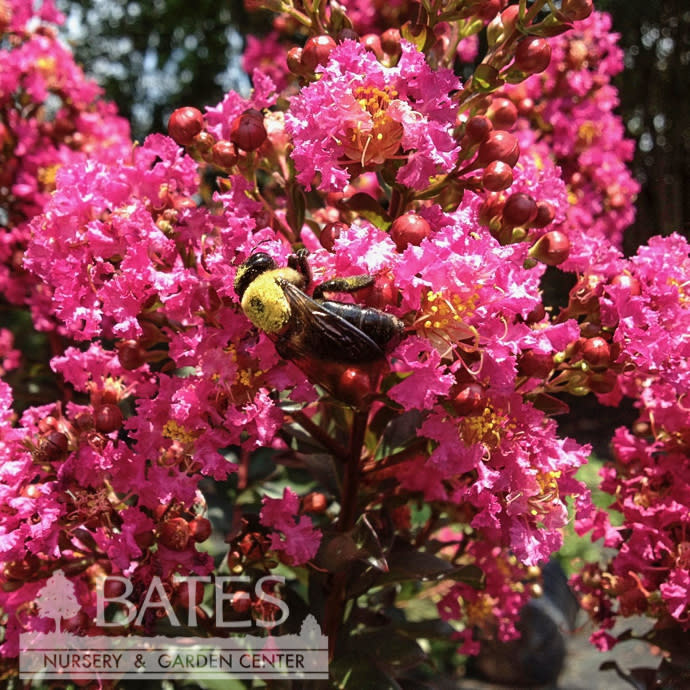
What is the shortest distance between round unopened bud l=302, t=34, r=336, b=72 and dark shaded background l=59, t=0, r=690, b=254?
4175 millimetres

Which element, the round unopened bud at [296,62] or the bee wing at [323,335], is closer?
the bee wing at [323,335]

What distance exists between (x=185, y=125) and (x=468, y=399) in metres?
0.74

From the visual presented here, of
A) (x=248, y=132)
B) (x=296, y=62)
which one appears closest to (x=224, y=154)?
(x=248, y=132)

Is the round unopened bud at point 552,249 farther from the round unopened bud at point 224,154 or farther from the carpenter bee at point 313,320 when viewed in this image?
the round unopened bud at point 224,154

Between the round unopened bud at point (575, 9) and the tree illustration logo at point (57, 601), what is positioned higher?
the round unopened bud at point (575, 9)

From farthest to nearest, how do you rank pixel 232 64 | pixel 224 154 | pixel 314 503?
pixel 232 64, pixel 314 503, pixel 224 154

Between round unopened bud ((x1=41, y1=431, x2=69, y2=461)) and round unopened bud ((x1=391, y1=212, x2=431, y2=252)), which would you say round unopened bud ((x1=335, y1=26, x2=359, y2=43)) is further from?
round unopened bud ((x1=41, y1=431, x2=69, y2=461))

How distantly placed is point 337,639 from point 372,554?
11.4 inches

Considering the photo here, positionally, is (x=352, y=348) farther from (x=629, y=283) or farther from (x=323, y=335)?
(x=629, y=283)

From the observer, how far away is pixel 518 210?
126 centimetres

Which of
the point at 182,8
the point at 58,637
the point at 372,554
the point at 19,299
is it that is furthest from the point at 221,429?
the point at 182,8

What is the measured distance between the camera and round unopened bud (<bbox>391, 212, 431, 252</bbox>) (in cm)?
110

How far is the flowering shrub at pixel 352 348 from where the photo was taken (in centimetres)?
111

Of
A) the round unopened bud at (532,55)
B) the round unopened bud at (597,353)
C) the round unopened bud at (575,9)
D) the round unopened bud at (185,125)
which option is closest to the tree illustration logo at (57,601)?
the round unopened bud at (185,125)
